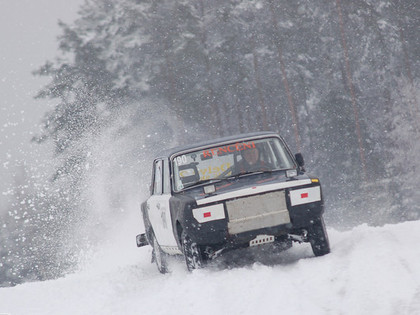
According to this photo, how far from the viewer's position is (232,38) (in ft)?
120

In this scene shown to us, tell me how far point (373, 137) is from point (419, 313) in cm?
3652

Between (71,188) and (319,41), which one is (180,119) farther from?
(319,41)

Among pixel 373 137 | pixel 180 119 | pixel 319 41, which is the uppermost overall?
pixel 319 41

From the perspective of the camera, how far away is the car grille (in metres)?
7.50

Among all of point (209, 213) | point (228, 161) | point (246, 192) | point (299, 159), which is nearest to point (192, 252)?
point (209, 213)

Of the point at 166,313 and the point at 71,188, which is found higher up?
the point at 166,313

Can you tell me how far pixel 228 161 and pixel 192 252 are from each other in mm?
1343

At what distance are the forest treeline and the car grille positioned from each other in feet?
92.0

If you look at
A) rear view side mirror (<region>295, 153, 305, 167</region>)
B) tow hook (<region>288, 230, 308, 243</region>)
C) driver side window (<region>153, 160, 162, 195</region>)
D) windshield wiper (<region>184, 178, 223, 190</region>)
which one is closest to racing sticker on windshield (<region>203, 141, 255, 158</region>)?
windshield wiper (<region>184, 178, 223, 190</region>)

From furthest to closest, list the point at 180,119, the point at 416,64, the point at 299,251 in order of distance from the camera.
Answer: the point at 416,64 < the point at 180,119 < the point at 299,251

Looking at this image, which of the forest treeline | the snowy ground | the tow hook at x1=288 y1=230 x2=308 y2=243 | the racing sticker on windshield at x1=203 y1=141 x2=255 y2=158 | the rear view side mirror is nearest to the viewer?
the snowy ground

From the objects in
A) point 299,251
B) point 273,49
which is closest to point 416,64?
point 273,49

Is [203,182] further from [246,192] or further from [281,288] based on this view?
[281,288]

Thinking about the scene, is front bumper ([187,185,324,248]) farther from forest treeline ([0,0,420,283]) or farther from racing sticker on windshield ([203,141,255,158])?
forest treeline ([0,0,420,283])
